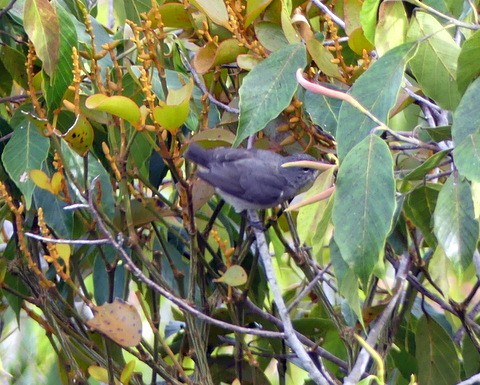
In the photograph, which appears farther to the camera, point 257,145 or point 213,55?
point 257,145

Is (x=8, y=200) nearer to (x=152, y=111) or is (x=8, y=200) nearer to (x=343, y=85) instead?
(x=152, y=111)

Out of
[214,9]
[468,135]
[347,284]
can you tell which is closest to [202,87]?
[214,9]

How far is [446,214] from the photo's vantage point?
1.62 m

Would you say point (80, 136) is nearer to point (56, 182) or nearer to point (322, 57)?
point (56, 182)

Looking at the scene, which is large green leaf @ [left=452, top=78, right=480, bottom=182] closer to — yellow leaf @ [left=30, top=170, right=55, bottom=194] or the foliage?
the foliage

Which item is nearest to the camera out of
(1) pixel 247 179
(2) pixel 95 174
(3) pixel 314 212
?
(3) pixel 314 212

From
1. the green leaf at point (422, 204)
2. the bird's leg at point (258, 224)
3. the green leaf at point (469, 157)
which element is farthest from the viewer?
the bird's leg at point (258, 224)

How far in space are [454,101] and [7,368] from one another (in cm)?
177

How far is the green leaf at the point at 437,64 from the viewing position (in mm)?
1884

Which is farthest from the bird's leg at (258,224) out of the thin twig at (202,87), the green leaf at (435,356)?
the green leaf at (435,356)

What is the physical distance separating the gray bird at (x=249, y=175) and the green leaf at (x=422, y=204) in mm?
468

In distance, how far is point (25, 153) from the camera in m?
2.17

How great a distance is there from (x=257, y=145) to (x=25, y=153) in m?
0.67

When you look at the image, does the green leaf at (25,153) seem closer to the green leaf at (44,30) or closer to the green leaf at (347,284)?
the green leaf at (44,30)
